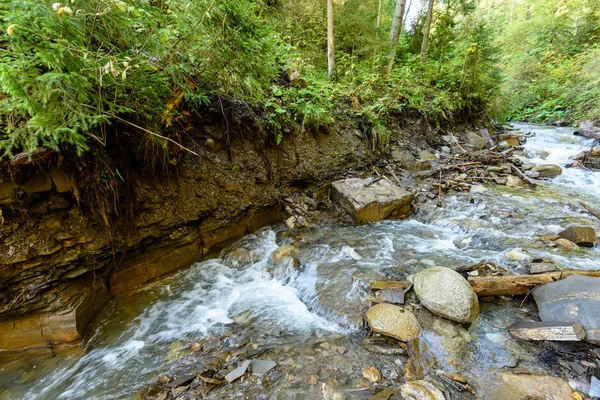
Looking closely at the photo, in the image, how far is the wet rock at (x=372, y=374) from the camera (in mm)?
2354

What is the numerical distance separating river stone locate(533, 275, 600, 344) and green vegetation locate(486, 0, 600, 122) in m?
13.4

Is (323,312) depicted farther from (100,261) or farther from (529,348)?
(100,261)

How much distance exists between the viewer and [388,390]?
2238 mm

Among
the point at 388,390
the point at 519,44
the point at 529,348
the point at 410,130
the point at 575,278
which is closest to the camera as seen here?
the point at 388,390

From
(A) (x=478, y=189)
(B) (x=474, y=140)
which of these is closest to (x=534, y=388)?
(A) (x=478, y=189)

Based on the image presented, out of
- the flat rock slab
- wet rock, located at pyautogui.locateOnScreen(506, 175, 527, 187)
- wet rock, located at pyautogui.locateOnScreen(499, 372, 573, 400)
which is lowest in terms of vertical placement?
wet rock, located at pyautogui.locateOnScreen(499, 372, 573, 400)

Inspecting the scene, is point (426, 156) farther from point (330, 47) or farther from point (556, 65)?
point (556, 65)

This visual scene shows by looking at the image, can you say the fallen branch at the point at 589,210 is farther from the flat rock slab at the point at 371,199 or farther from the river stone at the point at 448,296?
the river stone at the point at 448,296

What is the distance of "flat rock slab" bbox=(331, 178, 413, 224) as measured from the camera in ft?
17.7

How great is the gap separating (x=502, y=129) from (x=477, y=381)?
573 inches

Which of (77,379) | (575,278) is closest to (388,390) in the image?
(575,278)

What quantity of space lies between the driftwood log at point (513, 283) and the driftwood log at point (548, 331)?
47 centimetres

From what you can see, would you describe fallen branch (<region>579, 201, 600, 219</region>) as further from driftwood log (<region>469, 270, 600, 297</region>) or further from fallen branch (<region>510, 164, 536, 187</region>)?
driftwood log (<region>469, 270, 600, 297</region>)

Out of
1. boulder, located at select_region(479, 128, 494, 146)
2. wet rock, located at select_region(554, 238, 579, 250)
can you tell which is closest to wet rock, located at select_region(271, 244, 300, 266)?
wet rock, located at select_region(554, 238, 579, 250)
